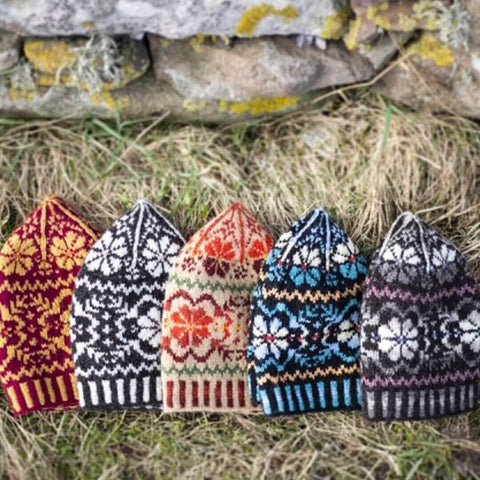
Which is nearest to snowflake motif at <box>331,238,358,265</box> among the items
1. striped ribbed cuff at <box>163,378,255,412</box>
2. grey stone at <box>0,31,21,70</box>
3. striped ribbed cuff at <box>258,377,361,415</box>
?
striped ribbed cuff at <box>258,377,361,415</box>

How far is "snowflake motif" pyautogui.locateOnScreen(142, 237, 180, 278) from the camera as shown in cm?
246

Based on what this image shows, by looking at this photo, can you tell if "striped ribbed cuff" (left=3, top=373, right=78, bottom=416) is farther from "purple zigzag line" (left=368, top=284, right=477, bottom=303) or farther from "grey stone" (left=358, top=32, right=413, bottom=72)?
"grey stone" (left=358, top=32, right=413, bottom=72)

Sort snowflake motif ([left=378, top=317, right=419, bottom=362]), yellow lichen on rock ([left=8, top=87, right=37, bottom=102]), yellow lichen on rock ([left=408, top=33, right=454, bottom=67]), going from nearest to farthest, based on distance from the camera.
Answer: snowflake motif ([left=378, top=317, right=419, bottom=362]) < yellow lichen on rock ([left=408, top=33, right=454, bottom=67]) < yellow lichen on rock ([left=8, top=87, right=37, bottom=102])

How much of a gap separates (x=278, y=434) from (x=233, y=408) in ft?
0.47

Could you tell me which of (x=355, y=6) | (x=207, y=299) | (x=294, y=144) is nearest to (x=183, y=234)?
(x=207, y=299)

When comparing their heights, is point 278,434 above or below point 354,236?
below

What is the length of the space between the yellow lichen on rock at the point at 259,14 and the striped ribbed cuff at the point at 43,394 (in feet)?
3.74

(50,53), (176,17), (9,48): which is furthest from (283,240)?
(9,48)

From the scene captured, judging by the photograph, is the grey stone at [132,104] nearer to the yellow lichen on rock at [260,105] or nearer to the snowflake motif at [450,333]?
the yellow lichen on rock at [260,105]

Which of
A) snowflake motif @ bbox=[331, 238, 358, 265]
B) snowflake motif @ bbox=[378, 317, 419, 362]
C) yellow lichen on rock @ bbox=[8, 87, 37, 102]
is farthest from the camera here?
yellow lichen on rock @ bbox=[8, 87, 37, 102]

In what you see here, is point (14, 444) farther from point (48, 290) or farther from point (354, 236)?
point (354, 236)

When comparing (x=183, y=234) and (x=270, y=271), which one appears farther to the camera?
(x=183, y=234)

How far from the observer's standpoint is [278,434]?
2.36m

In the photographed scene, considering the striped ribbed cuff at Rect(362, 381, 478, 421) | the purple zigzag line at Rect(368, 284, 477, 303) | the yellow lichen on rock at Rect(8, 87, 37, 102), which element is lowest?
the striped ribbed cuff at Rect(362, 381, 478, 421)
